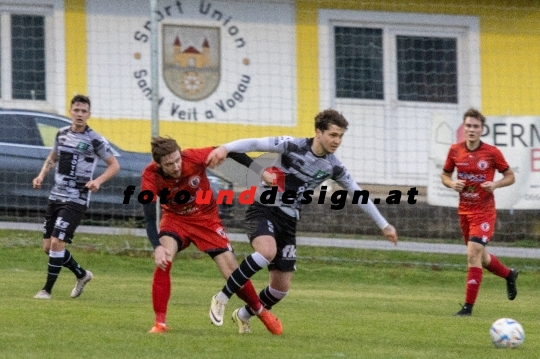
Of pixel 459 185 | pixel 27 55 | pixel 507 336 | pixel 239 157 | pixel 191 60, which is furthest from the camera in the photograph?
pixel 191 60

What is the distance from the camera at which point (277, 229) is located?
33.6 ft

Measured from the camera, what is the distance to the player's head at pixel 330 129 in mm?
10000

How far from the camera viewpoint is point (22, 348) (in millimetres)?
8344

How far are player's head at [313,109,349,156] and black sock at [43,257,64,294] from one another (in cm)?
376

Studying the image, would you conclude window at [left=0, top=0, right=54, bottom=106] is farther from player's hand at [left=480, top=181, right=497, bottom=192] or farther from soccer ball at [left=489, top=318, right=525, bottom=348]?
soccer ball at [left=489, top=318, right=525, bottom=348]

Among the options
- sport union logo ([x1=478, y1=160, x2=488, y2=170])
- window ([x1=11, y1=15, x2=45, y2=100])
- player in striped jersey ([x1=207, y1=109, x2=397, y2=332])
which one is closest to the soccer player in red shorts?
player in striped jersey ([x1=207, y1=109, x2=397, y2=332])

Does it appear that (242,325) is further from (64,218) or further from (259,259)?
(64,218)

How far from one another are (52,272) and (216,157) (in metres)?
3.73

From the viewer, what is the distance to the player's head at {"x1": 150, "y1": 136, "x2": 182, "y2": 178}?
30.5ft

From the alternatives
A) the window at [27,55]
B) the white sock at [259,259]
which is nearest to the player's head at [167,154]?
the white sock at [259,259]

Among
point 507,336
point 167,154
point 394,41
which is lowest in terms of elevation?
point 507,336

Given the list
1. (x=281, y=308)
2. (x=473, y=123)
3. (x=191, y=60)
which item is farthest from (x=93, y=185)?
(x=191, y=60)

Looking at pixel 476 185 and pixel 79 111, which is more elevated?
pixel 79 111

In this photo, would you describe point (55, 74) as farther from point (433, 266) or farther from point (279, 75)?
point (433, 266)
